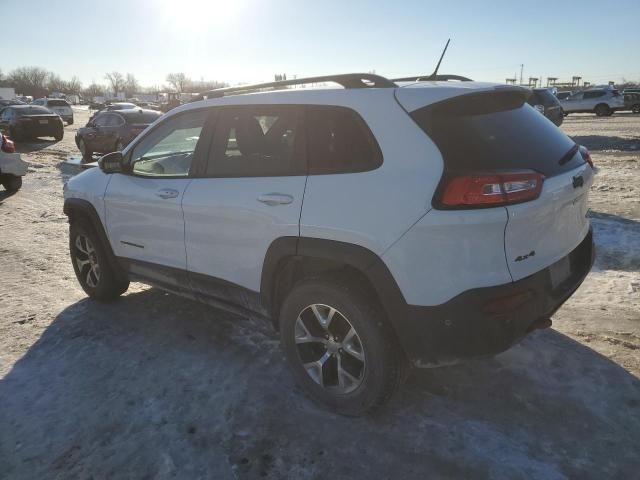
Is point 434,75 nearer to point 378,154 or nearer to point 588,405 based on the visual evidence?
point 378,154

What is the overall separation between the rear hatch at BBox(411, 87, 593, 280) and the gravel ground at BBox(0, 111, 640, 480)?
36.4 inches

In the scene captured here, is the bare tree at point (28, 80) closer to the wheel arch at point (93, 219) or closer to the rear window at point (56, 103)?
the rear window at point (56, 103)

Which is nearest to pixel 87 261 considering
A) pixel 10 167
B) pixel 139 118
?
pixel 10 167

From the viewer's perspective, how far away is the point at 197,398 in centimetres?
301

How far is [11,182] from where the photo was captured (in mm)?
10156

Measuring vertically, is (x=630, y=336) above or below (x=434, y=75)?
below

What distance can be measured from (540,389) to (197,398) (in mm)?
2092

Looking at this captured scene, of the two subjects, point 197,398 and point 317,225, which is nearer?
point 317,225

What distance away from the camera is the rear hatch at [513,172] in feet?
7.27

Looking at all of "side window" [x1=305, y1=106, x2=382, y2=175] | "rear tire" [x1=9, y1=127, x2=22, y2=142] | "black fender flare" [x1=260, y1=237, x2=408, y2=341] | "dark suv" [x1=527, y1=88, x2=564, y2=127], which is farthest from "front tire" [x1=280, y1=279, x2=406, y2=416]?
"rear tire" [x1=9, y1=127, x2=22, y2=142]

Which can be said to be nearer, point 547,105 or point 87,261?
point 87,261

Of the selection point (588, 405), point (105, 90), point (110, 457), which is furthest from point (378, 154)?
point (105, 90)

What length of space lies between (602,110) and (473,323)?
36538 millimetres

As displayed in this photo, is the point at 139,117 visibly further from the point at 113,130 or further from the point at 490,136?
the point at 490,136
